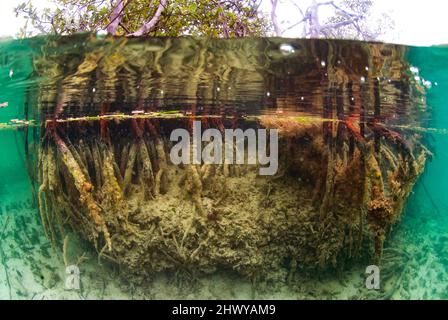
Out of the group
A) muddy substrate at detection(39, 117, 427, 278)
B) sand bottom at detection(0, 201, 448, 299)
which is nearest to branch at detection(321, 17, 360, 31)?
muddy substrate at detection(39, 117, 427, 278)

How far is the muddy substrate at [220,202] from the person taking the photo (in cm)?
714

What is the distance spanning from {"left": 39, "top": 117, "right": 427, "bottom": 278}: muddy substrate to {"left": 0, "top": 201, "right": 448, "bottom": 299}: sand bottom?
0.23 metres

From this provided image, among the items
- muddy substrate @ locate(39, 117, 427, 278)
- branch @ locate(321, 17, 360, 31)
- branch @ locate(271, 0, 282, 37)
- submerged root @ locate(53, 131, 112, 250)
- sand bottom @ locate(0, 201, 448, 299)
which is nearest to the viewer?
submerged root @ locate(53, 131, 112, 250)

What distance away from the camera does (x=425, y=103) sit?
938 centimetres

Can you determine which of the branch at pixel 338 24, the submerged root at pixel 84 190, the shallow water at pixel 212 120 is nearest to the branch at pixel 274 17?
the branch at pixel 338 24

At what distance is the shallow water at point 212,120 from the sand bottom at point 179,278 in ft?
0.07

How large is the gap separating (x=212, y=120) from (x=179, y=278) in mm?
3327

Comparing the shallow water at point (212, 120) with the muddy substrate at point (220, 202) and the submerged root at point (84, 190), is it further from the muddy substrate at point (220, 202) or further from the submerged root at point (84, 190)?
the submerged root at point (84, 190)

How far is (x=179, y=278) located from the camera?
722 centimetres

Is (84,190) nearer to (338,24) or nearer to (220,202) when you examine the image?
(220,202)

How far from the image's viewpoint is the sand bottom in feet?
23.8

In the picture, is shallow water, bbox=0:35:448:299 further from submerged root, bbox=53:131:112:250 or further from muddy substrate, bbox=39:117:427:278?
submerged root, bbox=53:131:112:250

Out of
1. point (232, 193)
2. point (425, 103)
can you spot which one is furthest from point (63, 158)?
point (425, 103)

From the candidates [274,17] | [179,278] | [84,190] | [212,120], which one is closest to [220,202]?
[179,278]
